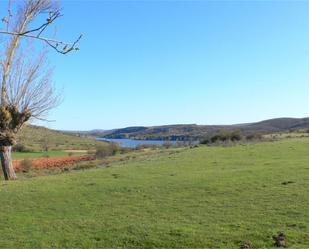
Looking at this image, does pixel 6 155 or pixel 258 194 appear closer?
pixel 258 194

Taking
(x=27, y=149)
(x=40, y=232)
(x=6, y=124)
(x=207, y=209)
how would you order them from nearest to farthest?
(x=40, y=232) → (x=207, y=209) → (x=6, y=124) → (x=27, y=149)

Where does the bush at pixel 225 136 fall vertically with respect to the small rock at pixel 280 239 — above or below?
above

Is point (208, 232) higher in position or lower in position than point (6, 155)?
lower

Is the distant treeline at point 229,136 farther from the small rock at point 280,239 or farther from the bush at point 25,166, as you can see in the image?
the small rock at point 280,239

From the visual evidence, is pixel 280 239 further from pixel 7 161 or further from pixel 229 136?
pixel 229 136

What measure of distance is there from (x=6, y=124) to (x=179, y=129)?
155 meters

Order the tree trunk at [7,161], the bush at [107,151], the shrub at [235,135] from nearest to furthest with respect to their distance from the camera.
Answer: the tree trunk at [7,161], the bush at [107,151], the shrub at [235,135]

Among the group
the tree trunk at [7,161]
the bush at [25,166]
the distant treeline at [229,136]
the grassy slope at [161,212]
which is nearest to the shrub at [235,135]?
the distant treeline at [229,136]

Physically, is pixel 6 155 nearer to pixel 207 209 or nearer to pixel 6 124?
pixel 6 124

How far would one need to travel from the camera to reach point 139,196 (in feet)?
57.0

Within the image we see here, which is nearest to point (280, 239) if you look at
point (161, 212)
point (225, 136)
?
point (161, 212)

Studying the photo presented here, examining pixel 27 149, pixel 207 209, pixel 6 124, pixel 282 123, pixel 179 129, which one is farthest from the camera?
pixel 179 129

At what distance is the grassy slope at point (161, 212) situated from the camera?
1104cm

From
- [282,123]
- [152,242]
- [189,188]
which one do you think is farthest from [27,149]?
[282,123]
